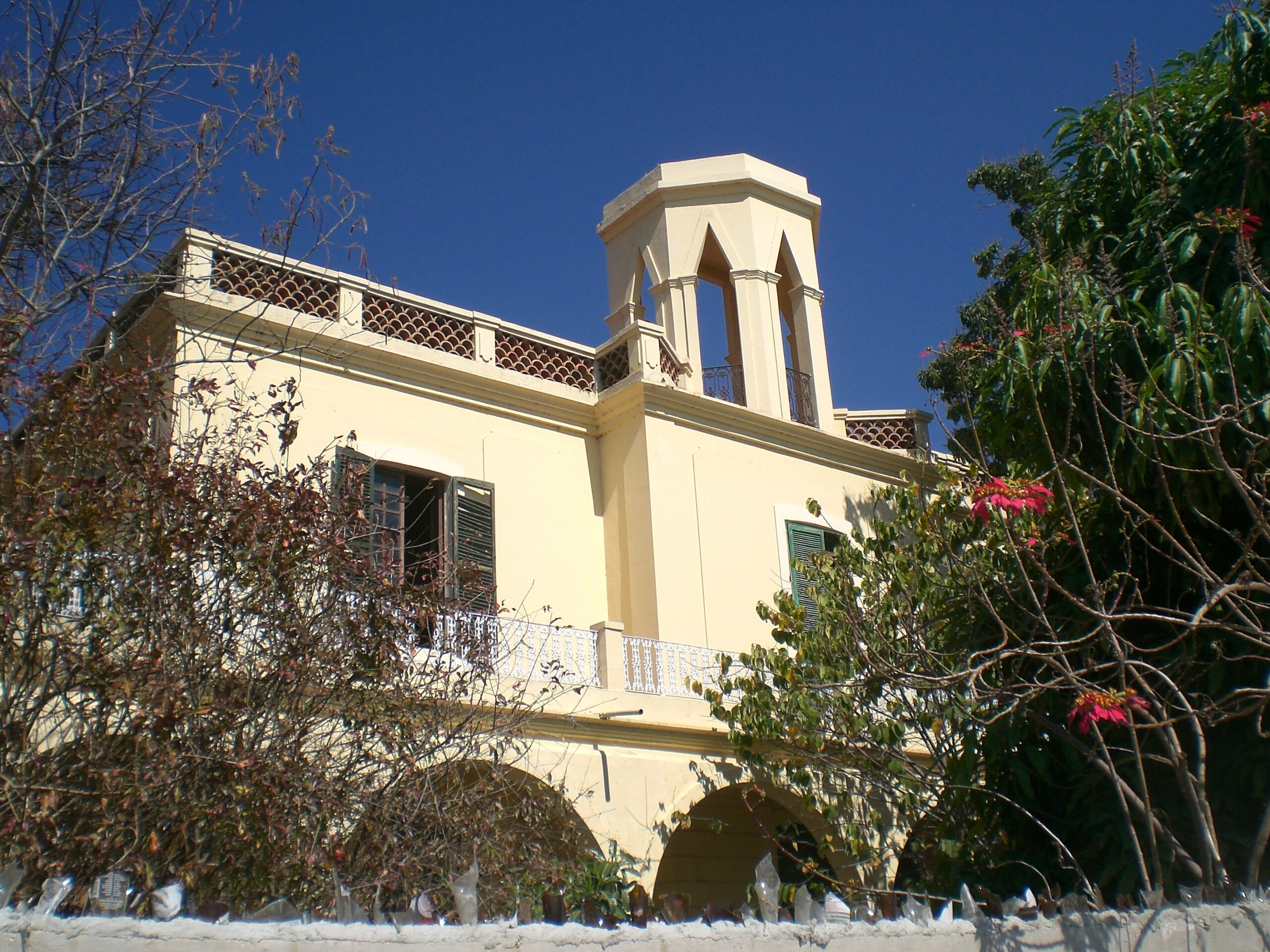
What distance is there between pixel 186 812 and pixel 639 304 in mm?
10435

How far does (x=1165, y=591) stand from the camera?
7.29 metres

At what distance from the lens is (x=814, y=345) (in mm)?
14180

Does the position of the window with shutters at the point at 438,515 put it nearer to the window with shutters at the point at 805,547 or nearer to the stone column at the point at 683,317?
the window with shutters at the point at 805,547

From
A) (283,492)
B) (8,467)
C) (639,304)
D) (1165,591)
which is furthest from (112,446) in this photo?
(639,304)

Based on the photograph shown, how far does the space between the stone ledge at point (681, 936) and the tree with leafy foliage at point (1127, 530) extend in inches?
9.1

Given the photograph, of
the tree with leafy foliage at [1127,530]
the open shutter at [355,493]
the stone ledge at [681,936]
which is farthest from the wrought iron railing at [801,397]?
the stone ledge at [681,936]

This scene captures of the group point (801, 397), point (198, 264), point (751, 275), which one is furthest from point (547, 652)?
point (751, 275)

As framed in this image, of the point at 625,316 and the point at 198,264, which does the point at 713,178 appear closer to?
the point at 625,316

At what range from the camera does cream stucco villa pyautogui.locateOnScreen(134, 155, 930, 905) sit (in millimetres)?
9883

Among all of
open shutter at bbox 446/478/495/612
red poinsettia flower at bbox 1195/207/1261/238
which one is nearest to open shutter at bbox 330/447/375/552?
open shutter at bbox 446/478/495/612

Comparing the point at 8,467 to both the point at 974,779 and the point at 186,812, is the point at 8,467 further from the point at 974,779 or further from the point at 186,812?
the point at 974,779

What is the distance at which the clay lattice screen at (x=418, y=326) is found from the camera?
36.1ft

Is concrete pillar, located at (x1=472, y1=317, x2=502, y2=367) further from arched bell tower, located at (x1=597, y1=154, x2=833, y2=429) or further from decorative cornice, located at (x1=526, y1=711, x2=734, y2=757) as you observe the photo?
decorative cornice, located at (x1=526, y1=711, x2=734, y2=757)

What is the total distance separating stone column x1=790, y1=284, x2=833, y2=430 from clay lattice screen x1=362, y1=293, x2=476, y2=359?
4220 millimetres
